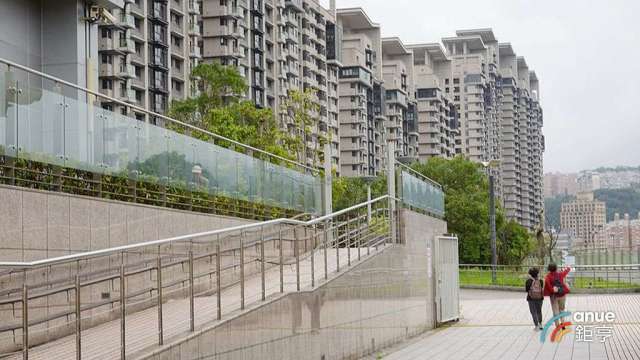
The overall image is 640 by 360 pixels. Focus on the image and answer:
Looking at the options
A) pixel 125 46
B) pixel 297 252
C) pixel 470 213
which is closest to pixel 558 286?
pixel 297 252

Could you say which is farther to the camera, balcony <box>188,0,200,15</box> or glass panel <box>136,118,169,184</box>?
balcony <box>188,0,200,15</box>

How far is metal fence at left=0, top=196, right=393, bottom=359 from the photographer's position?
8.21 metres

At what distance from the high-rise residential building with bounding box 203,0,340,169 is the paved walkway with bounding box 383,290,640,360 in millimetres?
44018

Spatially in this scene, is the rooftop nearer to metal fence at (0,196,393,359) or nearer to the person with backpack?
the person with backpack

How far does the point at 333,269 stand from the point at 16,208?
5766 millimetres

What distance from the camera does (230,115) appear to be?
4112cm

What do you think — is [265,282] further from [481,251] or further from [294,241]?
[481,251]

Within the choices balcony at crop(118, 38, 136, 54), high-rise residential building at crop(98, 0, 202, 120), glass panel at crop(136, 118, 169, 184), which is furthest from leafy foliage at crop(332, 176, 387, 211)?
glass panel at crop(136, 118, 169, 184)

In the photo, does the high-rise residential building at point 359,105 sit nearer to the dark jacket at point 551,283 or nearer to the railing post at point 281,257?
the dark jacket at point 551,283

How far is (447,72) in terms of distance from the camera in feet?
571

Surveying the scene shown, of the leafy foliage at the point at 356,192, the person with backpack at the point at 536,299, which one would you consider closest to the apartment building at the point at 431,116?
the leafy foliage at the point at 356,192

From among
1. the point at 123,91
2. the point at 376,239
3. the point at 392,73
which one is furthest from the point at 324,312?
the point at 392,73

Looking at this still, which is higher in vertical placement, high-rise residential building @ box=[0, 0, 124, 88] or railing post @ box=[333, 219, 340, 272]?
high-rise residential building @ box=[0, 0, 124, 88]
